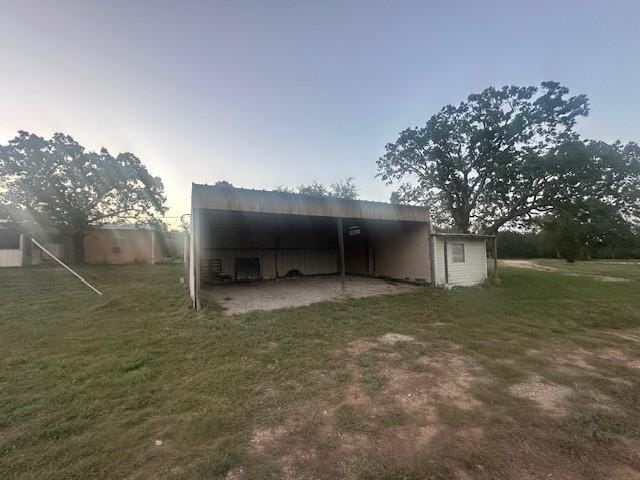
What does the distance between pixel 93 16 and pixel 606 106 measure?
16.1 m

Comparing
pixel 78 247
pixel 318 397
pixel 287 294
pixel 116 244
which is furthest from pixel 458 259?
pixel 116 244

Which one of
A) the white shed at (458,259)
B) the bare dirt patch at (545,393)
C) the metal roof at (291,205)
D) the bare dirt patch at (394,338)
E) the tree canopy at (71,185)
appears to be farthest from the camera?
the tree canopy at (71,185)

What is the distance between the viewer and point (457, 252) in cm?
1094

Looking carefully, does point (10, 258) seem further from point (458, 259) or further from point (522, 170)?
point (522, 170)

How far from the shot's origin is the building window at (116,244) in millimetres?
20656

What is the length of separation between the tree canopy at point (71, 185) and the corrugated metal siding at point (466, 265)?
60.3ft

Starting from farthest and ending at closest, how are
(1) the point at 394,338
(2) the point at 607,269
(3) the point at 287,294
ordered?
(2) the point at 607,269 < (3) the point at 287,294 < (1) the point at 394,338

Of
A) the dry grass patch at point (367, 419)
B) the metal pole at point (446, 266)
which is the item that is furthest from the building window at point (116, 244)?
the dry grass patch at point (367, 419)

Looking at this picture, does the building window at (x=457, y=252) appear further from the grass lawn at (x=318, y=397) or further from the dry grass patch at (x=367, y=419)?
the dry grass patch at (x=367, y=419)

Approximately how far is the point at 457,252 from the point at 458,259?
0.27 metres

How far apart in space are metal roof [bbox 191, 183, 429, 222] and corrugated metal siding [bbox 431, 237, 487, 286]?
5.20ft

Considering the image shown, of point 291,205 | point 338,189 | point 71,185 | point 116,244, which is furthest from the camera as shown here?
point 338,189

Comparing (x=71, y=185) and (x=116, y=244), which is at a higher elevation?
(x=71, y=185)

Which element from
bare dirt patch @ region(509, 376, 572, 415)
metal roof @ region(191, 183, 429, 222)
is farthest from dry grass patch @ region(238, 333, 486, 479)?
metal roof @ region(191, 183, 429, 222)
